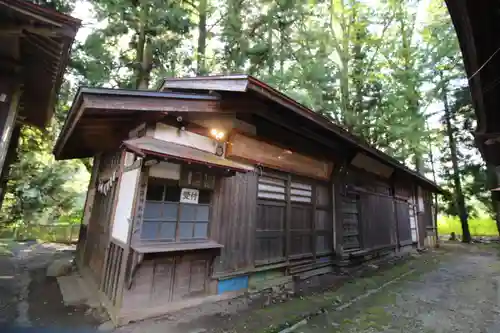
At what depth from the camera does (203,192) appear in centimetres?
563

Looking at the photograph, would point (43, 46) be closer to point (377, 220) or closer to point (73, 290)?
point (73, 290)

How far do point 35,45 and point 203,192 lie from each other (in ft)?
13.5

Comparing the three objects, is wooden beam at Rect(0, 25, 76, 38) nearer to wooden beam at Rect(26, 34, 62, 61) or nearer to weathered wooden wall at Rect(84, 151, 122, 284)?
wooden beam at Rect(26, 34, 62, 61)

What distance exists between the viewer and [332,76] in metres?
14.8

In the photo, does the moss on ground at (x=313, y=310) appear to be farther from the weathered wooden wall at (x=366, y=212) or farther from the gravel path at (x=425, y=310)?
the weathered wooden wall at (x=366, y=212)

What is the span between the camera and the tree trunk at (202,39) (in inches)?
496

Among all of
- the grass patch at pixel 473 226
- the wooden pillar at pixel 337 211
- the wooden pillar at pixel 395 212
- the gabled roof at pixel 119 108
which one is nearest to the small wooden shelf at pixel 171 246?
the gabled roof at pixel 119 108

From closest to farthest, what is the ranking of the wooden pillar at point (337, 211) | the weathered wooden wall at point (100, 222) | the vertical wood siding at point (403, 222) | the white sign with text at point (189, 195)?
1. the white sign with text at point (189, 195)
2. the weathered wooden wall at point (100, 222)
3. the wooden pillar at point (337, 211)
4. the vertical wood siding at point (403, 222)

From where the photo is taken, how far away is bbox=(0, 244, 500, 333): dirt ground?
177 inches

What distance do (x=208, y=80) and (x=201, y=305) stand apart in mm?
4417

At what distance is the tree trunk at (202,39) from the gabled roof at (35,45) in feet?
22.3

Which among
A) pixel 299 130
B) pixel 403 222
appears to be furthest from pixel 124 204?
pixel 403 222

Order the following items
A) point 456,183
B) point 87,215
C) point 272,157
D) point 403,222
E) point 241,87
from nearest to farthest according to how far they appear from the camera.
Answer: point 241,87 → point 272,157 → point 87,215 → point 403,222 → point 456,183

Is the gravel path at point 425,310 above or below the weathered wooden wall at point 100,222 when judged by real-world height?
below
